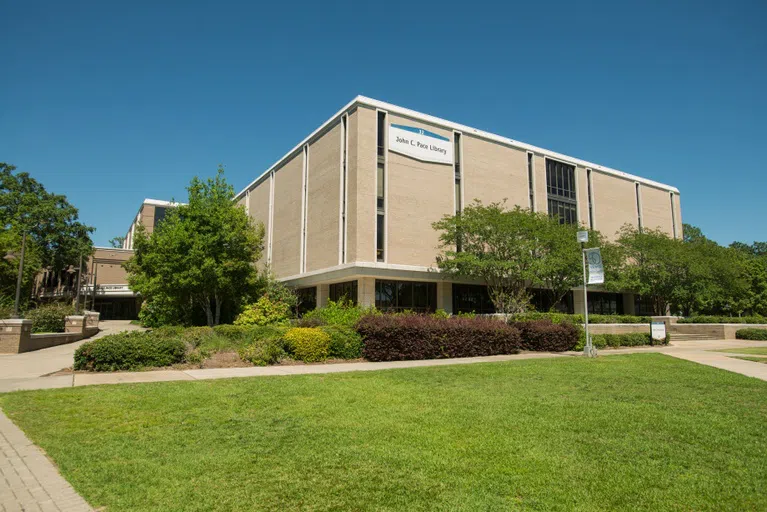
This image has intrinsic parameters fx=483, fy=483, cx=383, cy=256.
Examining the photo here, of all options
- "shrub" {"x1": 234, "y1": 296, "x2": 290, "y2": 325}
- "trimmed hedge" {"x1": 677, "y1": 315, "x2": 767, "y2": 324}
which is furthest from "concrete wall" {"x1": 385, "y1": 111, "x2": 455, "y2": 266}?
"trimmed hedge" {"x1": 677, "y1": 315, "x2": 767, "y2": 324}

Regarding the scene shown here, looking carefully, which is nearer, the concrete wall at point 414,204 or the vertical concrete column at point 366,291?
the vertical concrete column at point 366,291

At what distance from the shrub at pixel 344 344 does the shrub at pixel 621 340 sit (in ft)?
36.4

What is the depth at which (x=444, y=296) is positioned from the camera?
33.9 metres

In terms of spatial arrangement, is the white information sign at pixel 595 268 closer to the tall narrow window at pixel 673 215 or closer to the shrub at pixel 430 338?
the shrub at pixel 430 338

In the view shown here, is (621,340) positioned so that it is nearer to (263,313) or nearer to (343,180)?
(343,180)

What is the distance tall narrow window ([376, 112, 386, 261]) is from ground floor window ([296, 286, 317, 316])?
10.2 m

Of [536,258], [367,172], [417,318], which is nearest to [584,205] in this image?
[536,258]

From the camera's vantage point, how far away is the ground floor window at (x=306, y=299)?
39.3 metres

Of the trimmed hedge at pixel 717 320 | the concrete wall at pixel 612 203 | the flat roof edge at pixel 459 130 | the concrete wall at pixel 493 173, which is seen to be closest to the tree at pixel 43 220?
the flat roof edge at pixel 459 130

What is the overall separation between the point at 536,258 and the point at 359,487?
2803 centimetres

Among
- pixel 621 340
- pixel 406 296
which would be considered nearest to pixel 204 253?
pixel 406 296

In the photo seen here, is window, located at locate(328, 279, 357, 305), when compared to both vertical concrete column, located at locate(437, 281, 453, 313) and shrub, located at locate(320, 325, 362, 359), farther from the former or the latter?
shrub, located at locate(320, 325, 362, 359)

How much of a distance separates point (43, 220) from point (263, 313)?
40.4 m

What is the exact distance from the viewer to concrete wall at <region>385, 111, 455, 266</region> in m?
31.5
